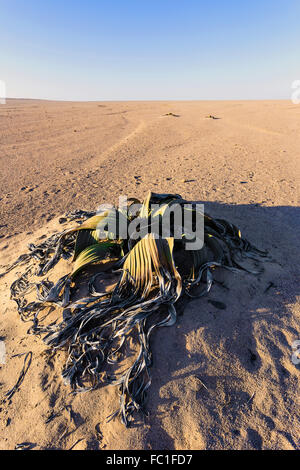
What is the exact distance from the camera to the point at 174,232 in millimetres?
2057

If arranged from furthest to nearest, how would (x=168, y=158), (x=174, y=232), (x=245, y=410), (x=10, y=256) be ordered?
1. (x=168, y=158)
2. (x=10, y=256)
3. (x=174, y=232)
4. (x=245, y=410)

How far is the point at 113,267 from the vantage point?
6.96 feet

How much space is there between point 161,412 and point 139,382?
188mm

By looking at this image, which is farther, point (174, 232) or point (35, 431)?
point (174, 232)

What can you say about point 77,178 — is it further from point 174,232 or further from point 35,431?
point 35,431

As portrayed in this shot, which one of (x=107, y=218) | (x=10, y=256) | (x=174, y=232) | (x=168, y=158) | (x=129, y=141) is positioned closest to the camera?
(x=174, y=232)

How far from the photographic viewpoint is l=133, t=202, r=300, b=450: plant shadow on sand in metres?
1.35

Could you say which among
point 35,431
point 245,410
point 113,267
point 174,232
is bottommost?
point 35,431

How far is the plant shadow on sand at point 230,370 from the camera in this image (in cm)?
135

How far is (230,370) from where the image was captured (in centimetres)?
157

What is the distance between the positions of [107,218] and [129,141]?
708cm

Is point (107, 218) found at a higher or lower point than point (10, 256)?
higher
